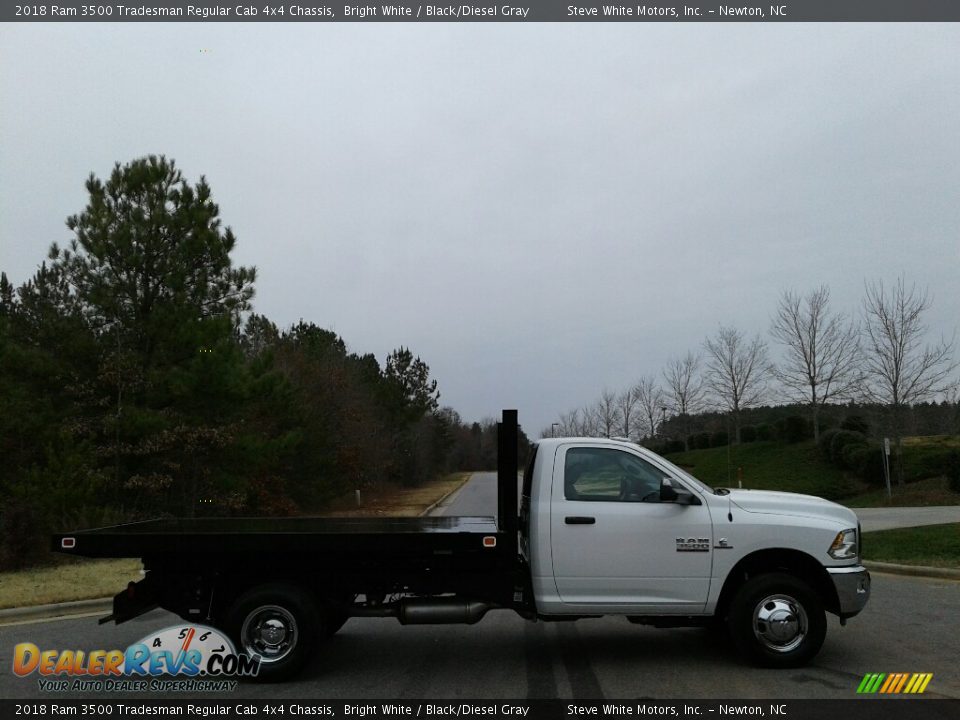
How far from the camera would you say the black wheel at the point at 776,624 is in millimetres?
6652

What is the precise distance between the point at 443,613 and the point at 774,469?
35.4 metres

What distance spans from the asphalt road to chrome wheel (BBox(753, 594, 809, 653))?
225 mm

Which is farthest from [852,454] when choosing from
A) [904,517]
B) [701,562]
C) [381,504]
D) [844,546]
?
[701,562]

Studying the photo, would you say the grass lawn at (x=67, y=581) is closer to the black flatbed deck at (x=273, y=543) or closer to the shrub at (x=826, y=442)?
the black flatbed deck at (x=273, y=543)

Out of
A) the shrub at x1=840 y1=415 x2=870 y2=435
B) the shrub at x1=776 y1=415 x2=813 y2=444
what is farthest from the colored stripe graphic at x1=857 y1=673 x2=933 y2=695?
the shrub at x1=776 y1=415 x2=813 y2=444

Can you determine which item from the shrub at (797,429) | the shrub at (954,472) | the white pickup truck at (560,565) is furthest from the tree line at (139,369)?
the shrub at (797,429)

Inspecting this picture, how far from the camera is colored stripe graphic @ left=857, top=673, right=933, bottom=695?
612 centimetres

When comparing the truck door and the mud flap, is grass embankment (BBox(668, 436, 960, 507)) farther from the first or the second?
the mud flap

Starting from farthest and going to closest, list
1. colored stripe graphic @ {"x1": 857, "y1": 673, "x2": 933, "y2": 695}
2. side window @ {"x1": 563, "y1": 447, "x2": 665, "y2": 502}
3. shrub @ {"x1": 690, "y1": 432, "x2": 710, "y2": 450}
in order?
shrub @ {"x1": 690, "y1": 432, "x2": 710, "y2": 450} < side window @ {"x1": 563, "y1": 447, "x2": 665, "y2": 502} < colored stripe graphic @ {"x1": 857, "y1": 673, "x2": 933, "y2": 695}

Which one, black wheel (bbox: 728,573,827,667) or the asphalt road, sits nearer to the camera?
the asphalt road

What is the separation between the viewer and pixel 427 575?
702 cm

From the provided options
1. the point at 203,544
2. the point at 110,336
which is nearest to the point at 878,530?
the point at 203,544

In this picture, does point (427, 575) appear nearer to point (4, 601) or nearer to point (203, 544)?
point (203, 544)

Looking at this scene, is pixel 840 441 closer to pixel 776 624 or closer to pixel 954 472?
pixel 954 472
